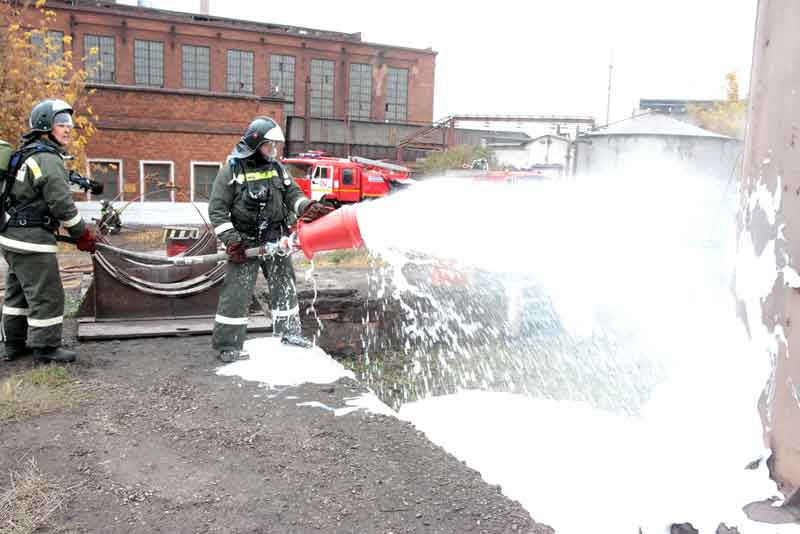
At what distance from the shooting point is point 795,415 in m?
2.21

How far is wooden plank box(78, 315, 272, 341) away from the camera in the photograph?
18.4 ft

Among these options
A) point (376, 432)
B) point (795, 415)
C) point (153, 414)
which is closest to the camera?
point (795, 415)

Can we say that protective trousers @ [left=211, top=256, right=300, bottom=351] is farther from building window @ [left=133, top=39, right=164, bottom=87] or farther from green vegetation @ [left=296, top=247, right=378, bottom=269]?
building window @ [left=133, top=39, right=164, bottom=87]

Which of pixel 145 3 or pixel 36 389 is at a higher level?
pixel 145 3

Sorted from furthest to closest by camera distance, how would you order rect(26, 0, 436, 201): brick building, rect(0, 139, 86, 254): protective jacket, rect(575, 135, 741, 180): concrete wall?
rect(26, 0, 436, 201): brick building → rect(575, 135, 741, 180): concrete wall → rect(0, 139, 86, 254): protective jacket

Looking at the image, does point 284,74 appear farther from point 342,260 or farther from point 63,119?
point 63,119

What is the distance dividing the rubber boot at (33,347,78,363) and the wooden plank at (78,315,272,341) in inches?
26.8

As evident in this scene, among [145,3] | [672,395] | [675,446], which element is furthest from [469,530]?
[145,3]

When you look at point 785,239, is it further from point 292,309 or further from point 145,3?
point 145,3

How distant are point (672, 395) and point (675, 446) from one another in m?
0.33

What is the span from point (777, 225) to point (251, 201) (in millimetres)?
3713

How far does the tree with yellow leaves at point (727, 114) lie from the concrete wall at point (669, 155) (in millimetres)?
5914

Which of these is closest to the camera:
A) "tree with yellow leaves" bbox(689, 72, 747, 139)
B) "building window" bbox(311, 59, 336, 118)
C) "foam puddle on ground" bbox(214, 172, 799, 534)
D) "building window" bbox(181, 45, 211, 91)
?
"foam puddle on ground" bbox(214, 172, 799, 534)

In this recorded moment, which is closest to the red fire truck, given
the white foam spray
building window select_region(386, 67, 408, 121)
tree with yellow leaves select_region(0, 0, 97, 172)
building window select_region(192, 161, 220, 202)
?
building window select_region(192, 161, 220, 202)
